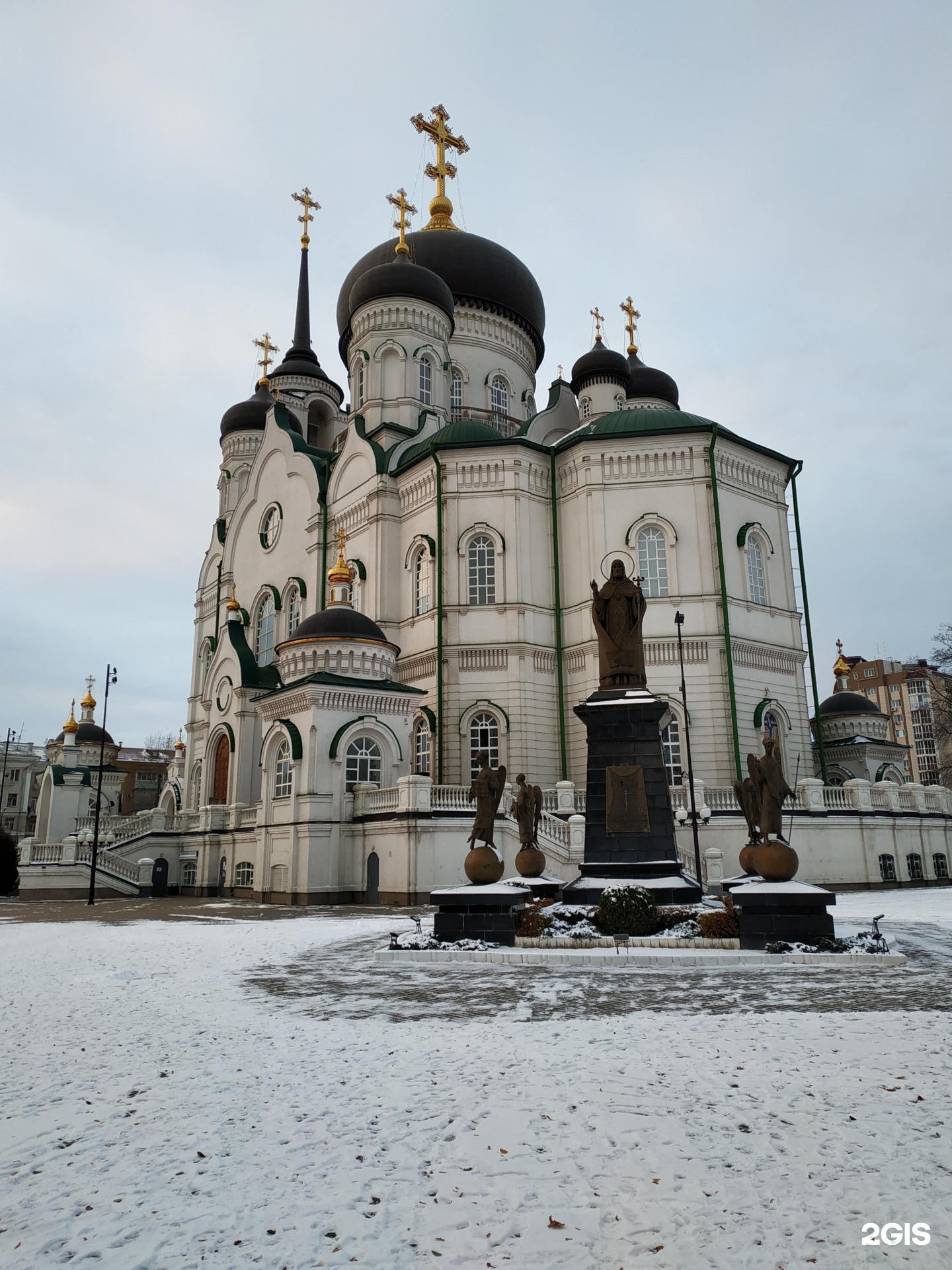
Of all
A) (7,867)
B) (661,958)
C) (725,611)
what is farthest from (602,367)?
(661,958)

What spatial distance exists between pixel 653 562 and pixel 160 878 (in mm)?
18277

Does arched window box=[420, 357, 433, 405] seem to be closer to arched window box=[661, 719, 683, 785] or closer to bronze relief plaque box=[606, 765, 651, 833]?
arched window box=[661, 719, 683, 785]

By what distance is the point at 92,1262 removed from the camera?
3.43 meters

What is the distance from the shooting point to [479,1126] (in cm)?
477

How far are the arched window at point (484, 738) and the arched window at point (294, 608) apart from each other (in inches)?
371

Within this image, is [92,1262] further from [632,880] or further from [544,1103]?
[632,880]

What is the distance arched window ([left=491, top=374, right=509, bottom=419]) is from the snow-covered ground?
32728mm

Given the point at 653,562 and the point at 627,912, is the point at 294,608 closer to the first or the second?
the point at 653,562

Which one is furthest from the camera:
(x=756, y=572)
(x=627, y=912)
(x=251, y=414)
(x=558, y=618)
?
(x=251, y=414)

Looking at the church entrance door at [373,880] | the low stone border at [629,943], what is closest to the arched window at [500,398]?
the church entrance door at [373,880]

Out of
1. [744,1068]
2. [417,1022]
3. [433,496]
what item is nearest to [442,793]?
[433,496]

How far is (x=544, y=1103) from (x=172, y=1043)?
120 inches

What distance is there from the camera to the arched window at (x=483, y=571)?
95.9ft

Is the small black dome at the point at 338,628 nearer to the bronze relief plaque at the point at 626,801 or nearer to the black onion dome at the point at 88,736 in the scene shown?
the bronze relief plaque at the point at 626,801
